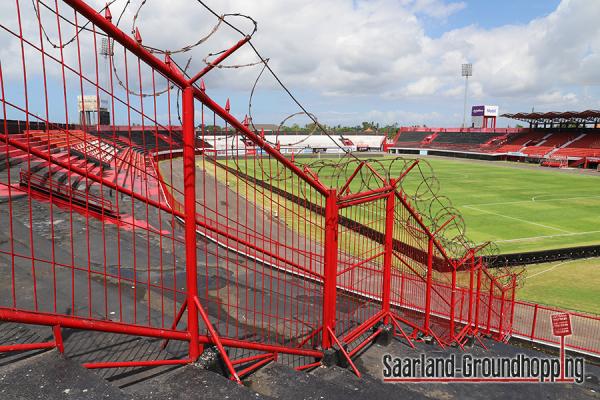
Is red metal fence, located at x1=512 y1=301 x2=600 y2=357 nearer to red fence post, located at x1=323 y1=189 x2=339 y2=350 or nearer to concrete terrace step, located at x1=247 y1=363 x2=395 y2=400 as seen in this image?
red fence post, located at x1=323 y1=189 x2=339 y2=350

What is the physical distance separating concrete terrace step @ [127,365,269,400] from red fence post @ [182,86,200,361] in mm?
323

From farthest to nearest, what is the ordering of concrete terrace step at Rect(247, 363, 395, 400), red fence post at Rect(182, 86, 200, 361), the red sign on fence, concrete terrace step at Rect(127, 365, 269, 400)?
1. the red sign on fence
2. concrete terrace step at Rect(247, 363, 395, 400)
3. red fence post at Rect(182, 86, 200, 361)
4. concrete terrace step at Rect(127, 365, 269, 400)

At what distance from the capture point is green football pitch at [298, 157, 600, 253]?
2092cm

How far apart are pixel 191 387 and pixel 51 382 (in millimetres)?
977

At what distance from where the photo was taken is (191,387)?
331cm

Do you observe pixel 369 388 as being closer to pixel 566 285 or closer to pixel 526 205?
pixel 566 285

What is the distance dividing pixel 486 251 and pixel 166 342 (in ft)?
52.2

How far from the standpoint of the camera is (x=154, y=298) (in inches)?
261

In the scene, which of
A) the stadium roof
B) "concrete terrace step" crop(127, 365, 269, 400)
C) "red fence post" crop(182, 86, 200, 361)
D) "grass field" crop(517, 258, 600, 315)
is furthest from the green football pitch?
the stadium roof

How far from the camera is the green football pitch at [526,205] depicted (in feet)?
68.6

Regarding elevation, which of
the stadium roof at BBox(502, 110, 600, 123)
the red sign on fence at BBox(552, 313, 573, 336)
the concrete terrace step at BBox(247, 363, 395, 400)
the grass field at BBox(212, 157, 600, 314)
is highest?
the stadium roof at BBox(502, 110, 600, 123)

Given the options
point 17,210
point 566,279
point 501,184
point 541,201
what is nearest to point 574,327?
point 566,279

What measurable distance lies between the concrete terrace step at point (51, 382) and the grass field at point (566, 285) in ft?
44.2

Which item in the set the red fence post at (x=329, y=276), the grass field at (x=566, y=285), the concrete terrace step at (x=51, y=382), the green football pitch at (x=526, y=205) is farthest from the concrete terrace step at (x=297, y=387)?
the grass field at (x=566, y=285)
